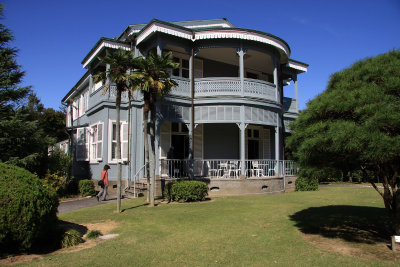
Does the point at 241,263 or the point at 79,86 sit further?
the point at 79,86

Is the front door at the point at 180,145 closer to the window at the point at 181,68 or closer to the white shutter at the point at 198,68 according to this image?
the window at the point at 181,68

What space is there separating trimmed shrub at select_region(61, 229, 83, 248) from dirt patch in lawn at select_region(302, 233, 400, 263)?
16.6 ft

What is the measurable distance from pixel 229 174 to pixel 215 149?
291 cm

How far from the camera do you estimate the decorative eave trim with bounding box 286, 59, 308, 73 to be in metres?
19.4

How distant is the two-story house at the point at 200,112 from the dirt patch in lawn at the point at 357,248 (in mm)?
7461

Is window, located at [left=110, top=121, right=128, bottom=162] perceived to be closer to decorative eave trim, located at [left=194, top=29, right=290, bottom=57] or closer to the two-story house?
the two-story house

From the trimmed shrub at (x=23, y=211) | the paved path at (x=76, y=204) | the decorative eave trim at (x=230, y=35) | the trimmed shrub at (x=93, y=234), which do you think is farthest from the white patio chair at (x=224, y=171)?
the trimmed shrub at (x=23, y=211)

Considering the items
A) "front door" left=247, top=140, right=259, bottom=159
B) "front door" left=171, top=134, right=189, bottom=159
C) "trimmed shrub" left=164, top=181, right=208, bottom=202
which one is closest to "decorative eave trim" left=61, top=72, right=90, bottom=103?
"front door" left=171, top=134, right=189, bottom=159

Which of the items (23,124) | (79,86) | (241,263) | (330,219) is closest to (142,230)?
(241,263)

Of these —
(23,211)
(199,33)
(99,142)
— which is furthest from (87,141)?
(23,211)

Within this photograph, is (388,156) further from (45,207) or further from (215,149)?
(215,149)

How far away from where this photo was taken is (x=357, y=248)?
6160mm

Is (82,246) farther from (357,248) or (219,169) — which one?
(219,169)

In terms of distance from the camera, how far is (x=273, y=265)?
5.29 m
